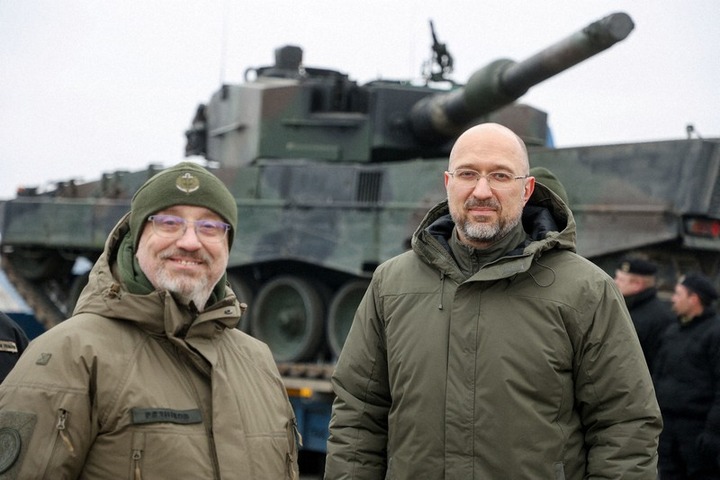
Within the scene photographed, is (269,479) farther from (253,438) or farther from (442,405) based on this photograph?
(442,405)

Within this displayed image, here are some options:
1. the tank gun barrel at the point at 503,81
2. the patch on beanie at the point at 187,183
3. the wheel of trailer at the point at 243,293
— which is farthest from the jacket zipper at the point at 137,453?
the wheel of trailer at the point at 243,293

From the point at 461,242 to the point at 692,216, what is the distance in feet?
17.0

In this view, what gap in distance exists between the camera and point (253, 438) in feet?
9.04

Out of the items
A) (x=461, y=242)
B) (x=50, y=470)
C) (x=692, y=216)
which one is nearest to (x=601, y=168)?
(x=692, y=216)

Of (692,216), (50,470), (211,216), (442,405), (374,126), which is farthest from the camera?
(374,126)

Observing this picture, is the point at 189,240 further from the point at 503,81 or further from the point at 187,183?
the point at 503,81

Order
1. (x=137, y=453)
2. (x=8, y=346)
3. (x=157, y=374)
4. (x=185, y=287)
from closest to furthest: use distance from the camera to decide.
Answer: (x=137, y=453) → (x=157, y=374) → (x=185, y=287) → (x=8, y=346)

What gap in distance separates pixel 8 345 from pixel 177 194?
901 millimetres

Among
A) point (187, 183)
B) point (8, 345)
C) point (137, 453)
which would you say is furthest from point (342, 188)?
point (137, 453)

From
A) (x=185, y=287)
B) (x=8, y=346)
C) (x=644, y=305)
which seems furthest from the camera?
(x=644, y=305)

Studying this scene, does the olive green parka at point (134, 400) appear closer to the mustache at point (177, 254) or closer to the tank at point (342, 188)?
the mustache at point (177, 254)

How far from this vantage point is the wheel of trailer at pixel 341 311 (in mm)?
10648

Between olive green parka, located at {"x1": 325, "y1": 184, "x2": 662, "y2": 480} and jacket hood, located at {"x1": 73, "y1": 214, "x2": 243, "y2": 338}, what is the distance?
0.68 m

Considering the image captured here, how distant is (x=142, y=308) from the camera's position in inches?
105
